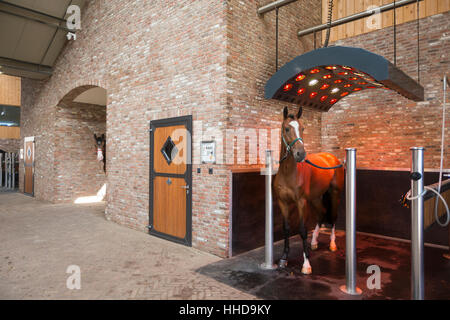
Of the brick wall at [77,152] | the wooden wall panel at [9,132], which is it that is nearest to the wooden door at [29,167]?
the brick wall at [77,152]

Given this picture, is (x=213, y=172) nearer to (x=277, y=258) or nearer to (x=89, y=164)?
(x=277, y=258)

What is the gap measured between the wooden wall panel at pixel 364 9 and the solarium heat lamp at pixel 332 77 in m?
1.87

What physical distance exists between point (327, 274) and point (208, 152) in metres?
2.56

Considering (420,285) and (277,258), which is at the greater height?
(420,285)

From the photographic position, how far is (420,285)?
8.90ft

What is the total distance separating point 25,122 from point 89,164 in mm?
4184

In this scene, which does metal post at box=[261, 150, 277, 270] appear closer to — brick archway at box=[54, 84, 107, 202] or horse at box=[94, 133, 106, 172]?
brick archway at box=[54, 84, 107, 202]

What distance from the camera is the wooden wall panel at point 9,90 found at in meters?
18.1

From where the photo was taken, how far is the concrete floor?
3.38 metres

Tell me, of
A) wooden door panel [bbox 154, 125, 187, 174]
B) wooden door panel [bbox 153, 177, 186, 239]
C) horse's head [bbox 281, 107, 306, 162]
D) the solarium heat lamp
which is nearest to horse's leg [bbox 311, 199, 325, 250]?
horse's head [bbox 281, 107, 306, 162]

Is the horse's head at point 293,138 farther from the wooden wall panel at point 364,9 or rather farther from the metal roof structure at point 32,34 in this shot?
the metal roof structure at point 32,34

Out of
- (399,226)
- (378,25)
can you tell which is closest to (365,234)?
(399,226)

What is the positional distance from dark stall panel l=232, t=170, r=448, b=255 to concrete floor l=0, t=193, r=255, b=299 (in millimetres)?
760

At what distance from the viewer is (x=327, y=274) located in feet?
12.7
